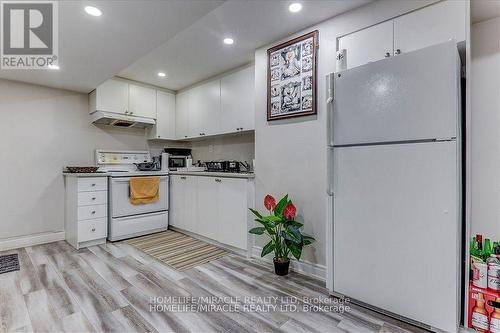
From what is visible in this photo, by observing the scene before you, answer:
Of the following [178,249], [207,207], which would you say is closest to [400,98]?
[207,207]

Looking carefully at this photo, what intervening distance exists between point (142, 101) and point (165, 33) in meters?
2.11

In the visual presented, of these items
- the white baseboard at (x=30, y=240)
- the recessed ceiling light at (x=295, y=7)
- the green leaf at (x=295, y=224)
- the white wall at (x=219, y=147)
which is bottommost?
the white baseboard at (x=30, y=240)

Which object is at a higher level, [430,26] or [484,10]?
[484,10]

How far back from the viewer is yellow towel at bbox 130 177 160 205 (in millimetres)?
3441

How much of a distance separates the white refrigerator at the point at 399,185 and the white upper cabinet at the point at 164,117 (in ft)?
10.2

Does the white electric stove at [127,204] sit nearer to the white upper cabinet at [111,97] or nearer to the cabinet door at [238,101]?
the white upper cabinet at [111,97]

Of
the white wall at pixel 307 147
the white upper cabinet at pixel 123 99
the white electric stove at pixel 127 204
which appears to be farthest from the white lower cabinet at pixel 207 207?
the white upper cabinet at pixel 123 99

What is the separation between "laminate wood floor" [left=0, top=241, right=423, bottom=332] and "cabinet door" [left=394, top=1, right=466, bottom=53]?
6.35ft

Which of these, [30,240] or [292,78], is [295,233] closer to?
[292,78]

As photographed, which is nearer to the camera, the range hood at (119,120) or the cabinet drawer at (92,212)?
the cabinet drawer at (92,212)

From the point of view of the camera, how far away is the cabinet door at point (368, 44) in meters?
1.90

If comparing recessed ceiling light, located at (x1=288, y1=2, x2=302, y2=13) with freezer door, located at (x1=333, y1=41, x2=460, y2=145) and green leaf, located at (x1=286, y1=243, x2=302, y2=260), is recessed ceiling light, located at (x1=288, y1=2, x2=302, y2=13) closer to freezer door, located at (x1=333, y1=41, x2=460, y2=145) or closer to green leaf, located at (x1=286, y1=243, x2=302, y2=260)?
freezer door, located at (x1=333, y1=41, x2=460, y2=145)

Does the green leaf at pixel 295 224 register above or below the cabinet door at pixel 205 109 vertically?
below

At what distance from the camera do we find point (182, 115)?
4.23 m
